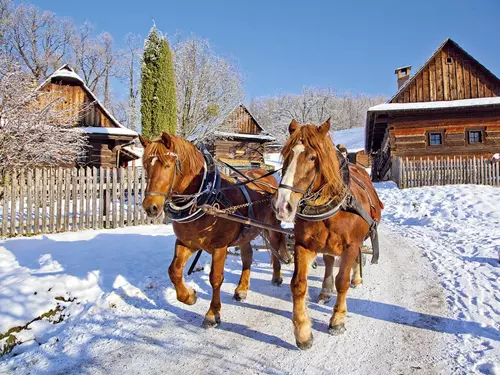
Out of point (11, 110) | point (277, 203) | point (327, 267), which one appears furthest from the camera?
point (11, 110)

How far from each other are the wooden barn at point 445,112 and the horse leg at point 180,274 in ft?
51.4

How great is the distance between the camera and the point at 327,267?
166 inches

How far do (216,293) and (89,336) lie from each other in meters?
1.34

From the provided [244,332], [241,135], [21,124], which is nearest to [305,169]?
[244,332]

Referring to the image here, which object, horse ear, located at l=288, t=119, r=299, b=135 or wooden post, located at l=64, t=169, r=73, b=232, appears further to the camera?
wooden post, located at l=64, t=169, r=73, b=232

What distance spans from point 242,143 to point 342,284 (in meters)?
27.0

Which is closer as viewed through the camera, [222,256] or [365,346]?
[365,346]

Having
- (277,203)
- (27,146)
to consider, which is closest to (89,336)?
(277,203)

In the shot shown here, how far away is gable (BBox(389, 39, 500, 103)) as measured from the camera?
Result: 17.3 m

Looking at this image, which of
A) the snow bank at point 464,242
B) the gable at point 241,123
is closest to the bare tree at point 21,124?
Answer: the snow bank at point 464,242

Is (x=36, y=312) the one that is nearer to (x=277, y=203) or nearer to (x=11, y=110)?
(x=277, y=203)

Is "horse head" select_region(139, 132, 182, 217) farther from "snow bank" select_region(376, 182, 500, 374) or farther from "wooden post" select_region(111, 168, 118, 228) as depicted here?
"wooden post" select_region(111, 168, 118, 228)

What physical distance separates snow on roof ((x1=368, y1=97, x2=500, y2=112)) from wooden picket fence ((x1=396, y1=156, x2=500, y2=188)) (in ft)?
11.6

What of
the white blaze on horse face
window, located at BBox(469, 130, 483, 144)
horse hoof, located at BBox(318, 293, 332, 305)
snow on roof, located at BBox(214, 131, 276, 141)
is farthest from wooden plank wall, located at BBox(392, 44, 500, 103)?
the white blaze on horse face
